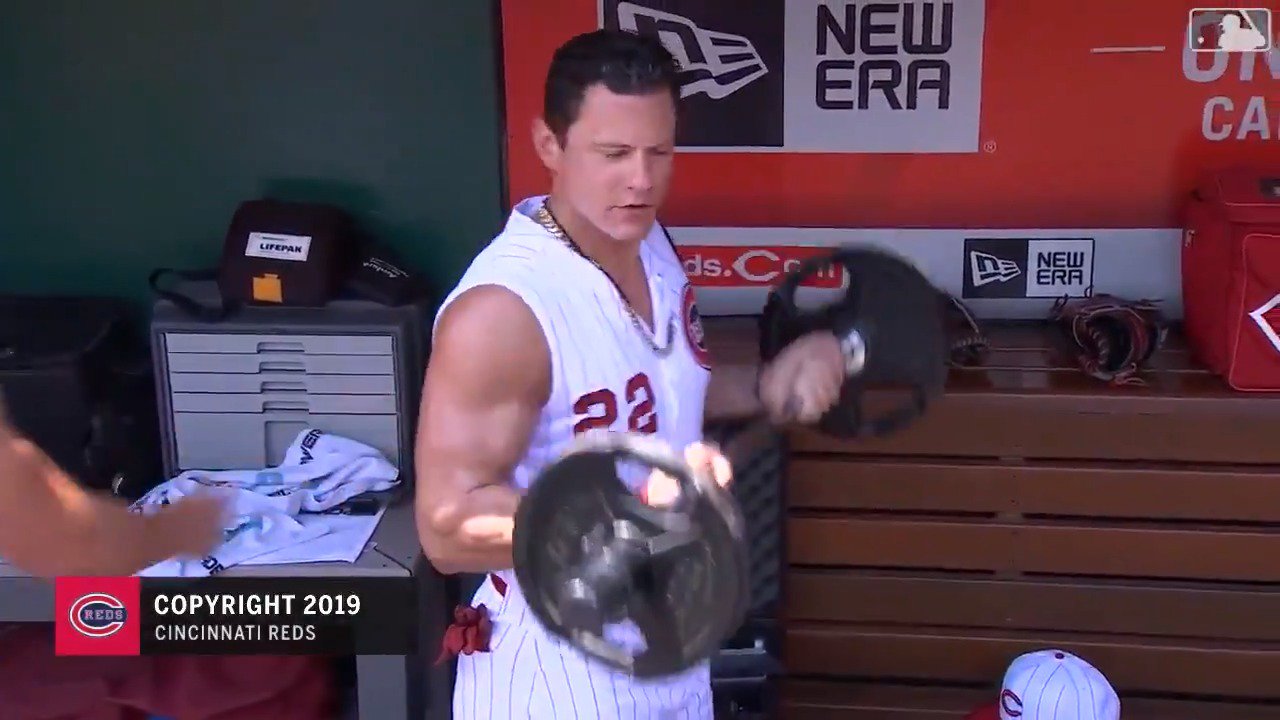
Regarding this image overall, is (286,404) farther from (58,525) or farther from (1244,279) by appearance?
(1244,279)

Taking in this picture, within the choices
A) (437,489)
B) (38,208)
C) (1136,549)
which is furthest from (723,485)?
(38,208)

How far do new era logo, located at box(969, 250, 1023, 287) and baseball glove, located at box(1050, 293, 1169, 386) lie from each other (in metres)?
0.16

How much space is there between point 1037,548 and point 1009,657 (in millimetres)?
230

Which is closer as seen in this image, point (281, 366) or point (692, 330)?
point (692, 330)

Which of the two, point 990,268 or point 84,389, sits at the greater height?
point 990,268

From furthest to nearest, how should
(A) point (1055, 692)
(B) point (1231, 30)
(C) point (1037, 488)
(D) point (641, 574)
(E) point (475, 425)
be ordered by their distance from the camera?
(B) point (1231, 30)
(C) point (1037, 488)
(A) point (1055, 692)
(E) point (475, 425)
(D) point (641, 574)

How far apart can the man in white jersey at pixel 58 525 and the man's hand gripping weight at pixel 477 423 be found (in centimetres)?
37

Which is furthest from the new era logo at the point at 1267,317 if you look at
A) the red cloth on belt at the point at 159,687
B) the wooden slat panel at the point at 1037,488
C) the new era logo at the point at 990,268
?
the red cloth on belt at the point at 159,687

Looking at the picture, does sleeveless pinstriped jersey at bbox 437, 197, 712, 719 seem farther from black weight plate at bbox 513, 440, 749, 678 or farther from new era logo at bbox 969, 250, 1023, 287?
new era logo at bbox 969, 250, 1023, 287

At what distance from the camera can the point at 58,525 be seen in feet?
4.66

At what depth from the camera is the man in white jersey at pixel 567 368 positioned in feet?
4.59

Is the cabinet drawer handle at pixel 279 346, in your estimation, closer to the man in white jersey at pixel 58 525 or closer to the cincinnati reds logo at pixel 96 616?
the cincinnati reds logo at pixel 96 616

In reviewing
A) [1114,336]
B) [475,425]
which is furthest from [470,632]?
[1114,336]

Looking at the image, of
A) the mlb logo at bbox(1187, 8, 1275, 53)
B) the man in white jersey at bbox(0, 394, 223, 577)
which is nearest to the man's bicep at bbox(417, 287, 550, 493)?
the man in white jersey at bbox(0, 394, 223, 577)
